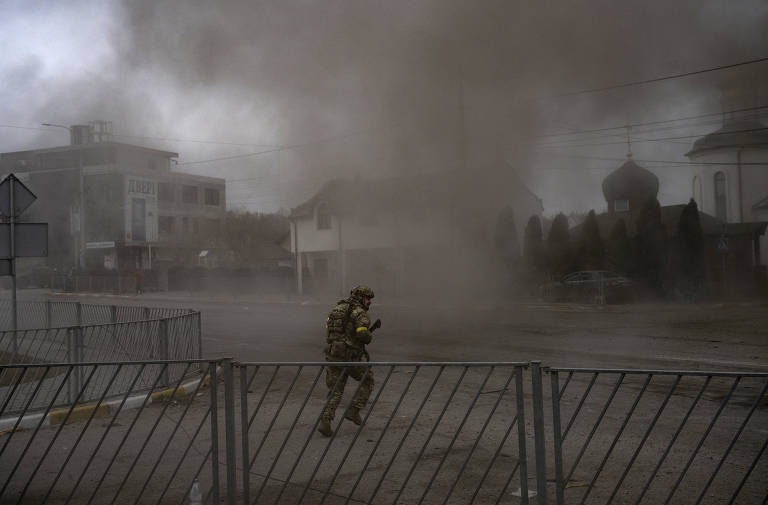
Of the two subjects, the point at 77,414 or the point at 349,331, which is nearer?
the point at 349,331

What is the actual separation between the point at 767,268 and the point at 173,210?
20.0 m

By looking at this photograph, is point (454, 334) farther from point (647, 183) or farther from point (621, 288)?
point (647, 183)

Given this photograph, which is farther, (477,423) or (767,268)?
(767,268)

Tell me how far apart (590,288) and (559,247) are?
102 inches

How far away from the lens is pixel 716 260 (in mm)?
20547

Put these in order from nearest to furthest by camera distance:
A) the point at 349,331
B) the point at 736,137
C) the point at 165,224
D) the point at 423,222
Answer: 1. the point at 349,331
2. the point at 423,222
3. the point at 736,137
4. the point at 165,224

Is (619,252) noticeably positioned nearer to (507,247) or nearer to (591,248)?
(591,248)

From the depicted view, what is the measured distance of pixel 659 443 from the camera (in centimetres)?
462

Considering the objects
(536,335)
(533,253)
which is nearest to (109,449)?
(536,335)

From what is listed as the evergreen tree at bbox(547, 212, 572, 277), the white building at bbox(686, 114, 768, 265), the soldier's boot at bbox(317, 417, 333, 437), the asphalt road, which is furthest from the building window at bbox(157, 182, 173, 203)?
the soldier's boot at bbox(317, 417, 333, 437)

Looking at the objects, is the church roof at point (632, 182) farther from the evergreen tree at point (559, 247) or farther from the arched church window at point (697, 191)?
the evergreen tree at point (559, 247)

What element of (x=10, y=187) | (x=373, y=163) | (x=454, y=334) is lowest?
(x=454, y=334)

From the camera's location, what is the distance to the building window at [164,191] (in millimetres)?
20062

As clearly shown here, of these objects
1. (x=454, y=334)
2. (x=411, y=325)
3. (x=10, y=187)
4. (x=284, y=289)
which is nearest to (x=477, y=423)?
(x=10, y=187)
